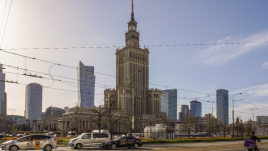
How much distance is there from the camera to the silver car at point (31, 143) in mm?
24547

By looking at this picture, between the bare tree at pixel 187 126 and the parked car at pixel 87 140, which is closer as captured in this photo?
the parked car at pixel 87 140

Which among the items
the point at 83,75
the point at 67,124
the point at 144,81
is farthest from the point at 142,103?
the point at 67,124

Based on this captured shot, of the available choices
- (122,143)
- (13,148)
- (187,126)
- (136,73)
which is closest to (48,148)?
(13,148)

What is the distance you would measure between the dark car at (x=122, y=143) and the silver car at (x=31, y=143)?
6419 mm

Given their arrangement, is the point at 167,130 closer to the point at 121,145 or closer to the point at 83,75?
the point at 121,145

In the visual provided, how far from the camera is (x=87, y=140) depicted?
99.5ft

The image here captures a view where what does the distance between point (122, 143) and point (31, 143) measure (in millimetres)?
10746

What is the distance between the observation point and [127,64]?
6752 inches

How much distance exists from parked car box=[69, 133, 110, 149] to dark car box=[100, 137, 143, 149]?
1.55 meters

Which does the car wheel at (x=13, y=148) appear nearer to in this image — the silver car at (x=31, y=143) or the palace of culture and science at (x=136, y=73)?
the silver car at (x=31, y=143)

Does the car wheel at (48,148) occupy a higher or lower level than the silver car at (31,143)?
lower

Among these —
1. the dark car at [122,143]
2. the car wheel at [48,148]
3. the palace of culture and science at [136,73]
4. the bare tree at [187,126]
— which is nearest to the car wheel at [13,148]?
the car wheel at [48,148]

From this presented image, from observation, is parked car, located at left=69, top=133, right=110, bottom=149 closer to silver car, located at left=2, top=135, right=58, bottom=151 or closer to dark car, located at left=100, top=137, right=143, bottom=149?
dark car, located at left=100, top=137, right=143, bottom=149

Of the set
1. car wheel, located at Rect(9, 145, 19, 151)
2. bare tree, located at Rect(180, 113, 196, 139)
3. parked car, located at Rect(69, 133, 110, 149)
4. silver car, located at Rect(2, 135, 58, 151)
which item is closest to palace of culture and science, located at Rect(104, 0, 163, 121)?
bare tree, located at Rect(180, 113, 196, 139)
